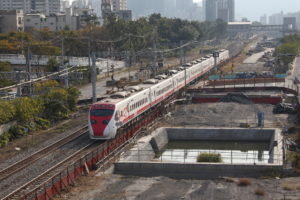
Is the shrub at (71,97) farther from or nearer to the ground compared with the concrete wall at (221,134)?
farther from the ground

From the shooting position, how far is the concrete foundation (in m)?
25.5

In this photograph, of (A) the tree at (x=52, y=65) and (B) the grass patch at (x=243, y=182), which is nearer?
(B) the grass patch at (x=243, y=182)

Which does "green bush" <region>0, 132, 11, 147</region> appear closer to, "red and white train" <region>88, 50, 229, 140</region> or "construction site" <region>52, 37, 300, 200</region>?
"red and white train" <region>88, 50, 229, 140</region>

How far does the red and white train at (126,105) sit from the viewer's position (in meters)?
30.7

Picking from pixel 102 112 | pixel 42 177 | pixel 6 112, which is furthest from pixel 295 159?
pixel 6 112

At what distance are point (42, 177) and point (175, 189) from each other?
19.6 ft

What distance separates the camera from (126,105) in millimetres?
33375

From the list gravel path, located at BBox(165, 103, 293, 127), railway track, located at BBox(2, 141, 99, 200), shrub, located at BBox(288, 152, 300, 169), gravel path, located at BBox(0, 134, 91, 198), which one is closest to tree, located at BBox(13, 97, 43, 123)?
gravel path, located at BBox(0, 134, 91, 198)

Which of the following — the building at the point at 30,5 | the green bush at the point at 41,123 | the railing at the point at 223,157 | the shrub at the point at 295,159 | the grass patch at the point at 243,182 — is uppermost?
the building at the point at 30,5

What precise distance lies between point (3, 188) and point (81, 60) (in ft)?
168

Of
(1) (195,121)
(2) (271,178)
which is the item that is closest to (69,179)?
(2) (271,178)

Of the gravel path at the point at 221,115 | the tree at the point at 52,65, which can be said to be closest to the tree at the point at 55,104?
the gravel path at the point at 221,115

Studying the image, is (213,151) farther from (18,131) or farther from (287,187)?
(18,131)

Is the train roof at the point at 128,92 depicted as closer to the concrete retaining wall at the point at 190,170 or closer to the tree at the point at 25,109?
the tree at the point at 25,109
